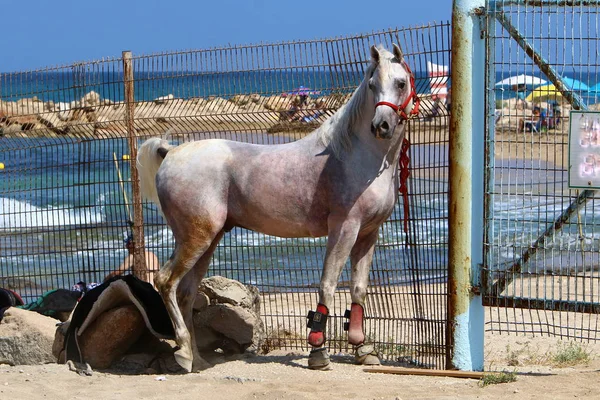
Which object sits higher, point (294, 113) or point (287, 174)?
point (294, 113)

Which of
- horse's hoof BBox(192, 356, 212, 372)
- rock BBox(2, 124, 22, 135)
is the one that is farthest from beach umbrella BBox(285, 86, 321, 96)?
rock BBox(2, 124, 22, 135)

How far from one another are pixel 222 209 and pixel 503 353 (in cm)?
293

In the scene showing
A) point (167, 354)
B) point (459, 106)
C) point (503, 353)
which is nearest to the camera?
point (459, 106)

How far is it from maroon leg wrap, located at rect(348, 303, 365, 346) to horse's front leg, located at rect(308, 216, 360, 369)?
0.88 feet

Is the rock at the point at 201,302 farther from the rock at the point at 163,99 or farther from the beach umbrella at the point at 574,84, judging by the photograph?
the beach umbrella at the point at 574,84

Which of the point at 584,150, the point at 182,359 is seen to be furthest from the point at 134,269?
the point at 584,150

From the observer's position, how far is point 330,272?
256 inches

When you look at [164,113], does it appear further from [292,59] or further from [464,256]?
[464,256]

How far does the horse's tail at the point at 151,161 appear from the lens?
708cm

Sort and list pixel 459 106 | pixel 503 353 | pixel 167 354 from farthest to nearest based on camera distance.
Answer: pixel 503 353 < pixel 167 354 < pixel 459 106

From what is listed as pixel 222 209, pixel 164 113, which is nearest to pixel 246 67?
pixel 164 113

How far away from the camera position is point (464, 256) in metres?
6.48

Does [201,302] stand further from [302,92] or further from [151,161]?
[302,92]

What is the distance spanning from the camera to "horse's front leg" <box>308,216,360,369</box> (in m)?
6.39
